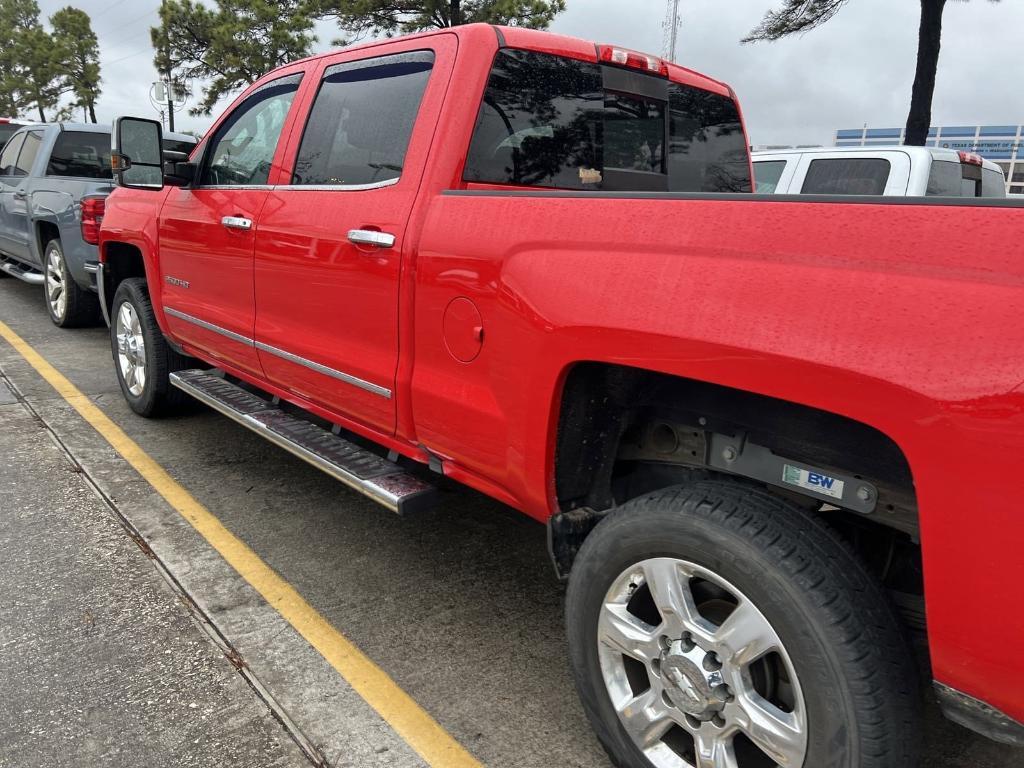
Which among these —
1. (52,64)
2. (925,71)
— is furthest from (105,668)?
(52,64)

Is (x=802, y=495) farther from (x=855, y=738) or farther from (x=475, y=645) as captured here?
(x=475, y=645)

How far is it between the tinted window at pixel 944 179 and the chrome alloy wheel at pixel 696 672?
5.42 m

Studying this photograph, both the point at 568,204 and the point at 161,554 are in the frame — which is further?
the point at 161,554

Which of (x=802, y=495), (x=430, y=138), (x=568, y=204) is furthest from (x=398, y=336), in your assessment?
(x=802, y=495)

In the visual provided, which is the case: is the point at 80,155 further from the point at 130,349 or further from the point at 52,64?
the point at 52,64

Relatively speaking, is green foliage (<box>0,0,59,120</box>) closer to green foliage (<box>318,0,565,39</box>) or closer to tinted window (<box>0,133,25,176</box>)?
green foliage (<box>318,0,565,39</box>)

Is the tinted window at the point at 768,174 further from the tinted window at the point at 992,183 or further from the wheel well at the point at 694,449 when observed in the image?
the wheel well at the point at 694,449

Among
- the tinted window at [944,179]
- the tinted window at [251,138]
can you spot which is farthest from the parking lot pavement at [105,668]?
the tinted window at [944,179]

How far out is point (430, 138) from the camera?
2648 millimetres

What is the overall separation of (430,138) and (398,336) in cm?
66

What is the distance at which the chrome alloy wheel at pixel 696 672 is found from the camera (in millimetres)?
1738

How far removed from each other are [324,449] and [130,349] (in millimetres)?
2537

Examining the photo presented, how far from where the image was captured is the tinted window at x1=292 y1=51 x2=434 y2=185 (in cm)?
281

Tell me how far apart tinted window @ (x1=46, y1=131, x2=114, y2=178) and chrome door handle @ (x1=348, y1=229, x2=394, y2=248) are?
21.0 feet
